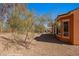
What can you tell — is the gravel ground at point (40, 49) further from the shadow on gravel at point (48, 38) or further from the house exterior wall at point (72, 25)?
the house exterior wall at point (72, 25)

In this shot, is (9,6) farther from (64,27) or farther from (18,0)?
(64,27)

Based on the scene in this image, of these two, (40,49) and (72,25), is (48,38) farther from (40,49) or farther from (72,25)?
(72,25)

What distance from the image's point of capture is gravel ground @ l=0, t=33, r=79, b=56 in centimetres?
1077

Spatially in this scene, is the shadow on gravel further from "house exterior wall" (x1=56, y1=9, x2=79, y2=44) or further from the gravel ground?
"house exterior wall" (x1=56, y1=9, x2=79, y2=44)

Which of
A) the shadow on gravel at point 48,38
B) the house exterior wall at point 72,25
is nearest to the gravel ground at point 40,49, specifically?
the shadow on gravel at point 48,38

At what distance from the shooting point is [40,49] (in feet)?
35.4

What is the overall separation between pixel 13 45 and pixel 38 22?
67 centimetres

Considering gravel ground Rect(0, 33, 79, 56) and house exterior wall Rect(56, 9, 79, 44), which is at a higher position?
house exterior wall Rect(56, 9, 79, 44)

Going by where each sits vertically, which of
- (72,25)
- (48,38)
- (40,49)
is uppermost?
(72,25)

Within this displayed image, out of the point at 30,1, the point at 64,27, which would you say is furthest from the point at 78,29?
the point at 30,1

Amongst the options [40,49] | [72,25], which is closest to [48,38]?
[40,49]

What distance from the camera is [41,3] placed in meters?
10.8

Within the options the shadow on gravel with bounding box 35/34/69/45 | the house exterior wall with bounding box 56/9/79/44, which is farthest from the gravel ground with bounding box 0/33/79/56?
the house exterior wall with bounding box 56/9/79/44

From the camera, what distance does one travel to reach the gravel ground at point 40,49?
10766 mm
